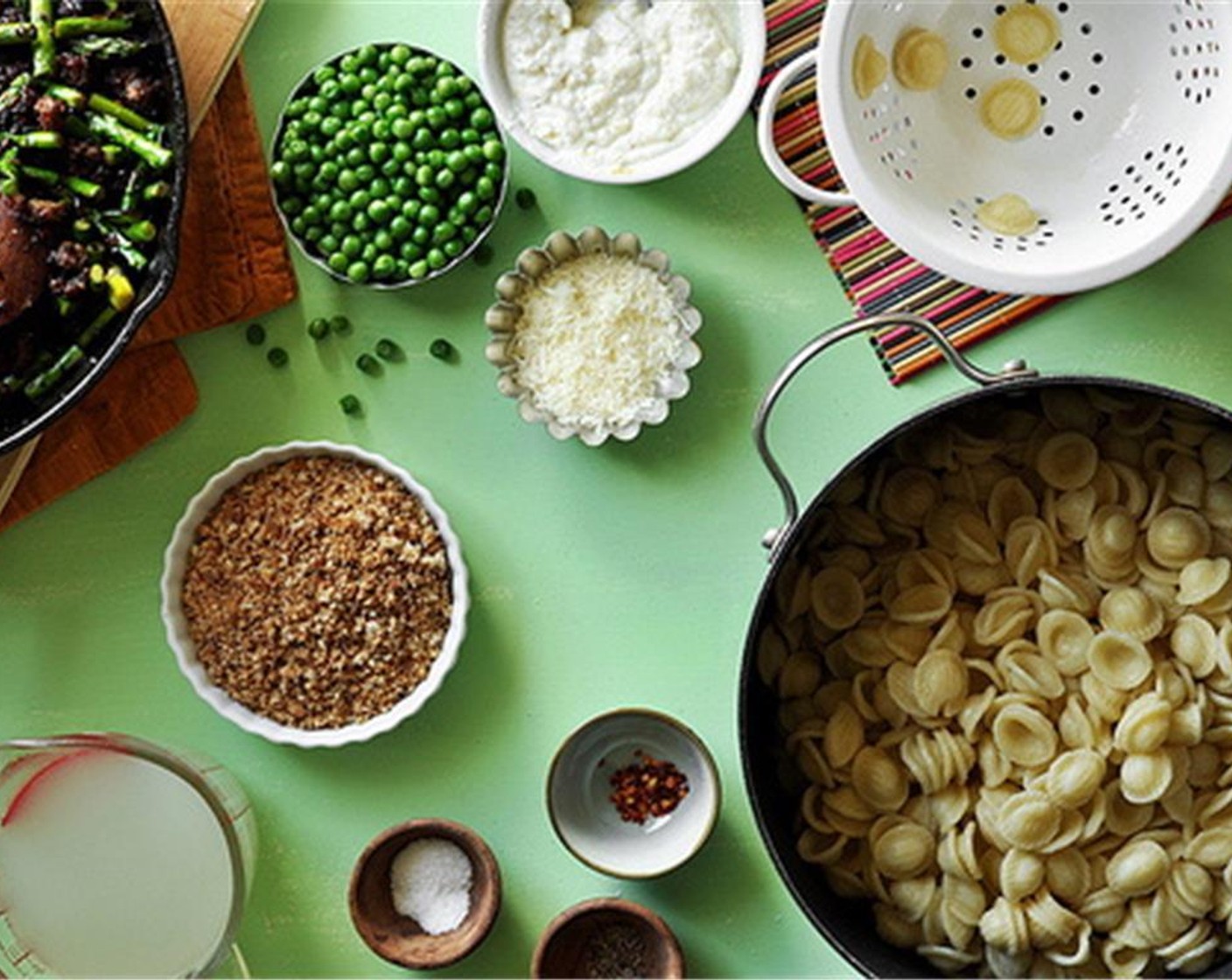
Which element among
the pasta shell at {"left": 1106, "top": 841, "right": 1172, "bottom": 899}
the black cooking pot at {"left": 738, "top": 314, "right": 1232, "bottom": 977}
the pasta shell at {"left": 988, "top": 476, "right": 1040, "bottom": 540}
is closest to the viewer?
the black cooking pot at {"left": 738, "top": 314, "right": 1232, "bottom": 977}

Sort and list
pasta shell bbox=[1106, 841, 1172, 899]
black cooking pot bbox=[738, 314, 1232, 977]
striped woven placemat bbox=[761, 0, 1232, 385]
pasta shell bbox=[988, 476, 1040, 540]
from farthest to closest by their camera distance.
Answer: striped woven placemat bbox=[761, 0, 1232, 385]
pasta shell bbox=[988, 476, 1040, 540]
pasta shell bbox=[1106, 841, 1172, 899]
black cooking pot bbox=[738, 314, 1232, 977]

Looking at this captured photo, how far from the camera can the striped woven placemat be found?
2334mm

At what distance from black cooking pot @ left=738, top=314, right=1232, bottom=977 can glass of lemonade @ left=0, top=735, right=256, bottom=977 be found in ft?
2.29

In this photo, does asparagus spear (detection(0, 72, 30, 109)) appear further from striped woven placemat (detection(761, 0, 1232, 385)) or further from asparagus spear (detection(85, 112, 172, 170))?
striped woven placemat (detection(761, 0, 1232, 385))

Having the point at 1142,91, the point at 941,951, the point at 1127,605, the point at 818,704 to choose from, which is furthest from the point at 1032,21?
the point at 941,951

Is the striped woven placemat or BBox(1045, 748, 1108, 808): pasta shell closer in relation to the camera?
BBox(1045, 748, 1108, 808): pasta shell

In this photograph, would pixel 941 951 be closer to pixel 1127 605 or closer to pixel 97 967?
pixel 1127 605

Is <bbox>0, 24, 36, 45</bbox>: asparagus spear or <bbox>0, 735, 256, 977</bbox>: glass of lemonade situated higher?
<bbox>0, 24, 36, 45</bbox>: asparagus spear

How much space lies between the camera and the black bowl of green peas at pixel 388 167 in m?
2.34

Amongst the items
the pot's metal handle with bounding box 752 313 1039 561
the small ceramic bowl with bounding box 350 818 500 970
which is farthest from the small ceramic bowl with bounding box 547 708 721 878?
the pot's metal handle with bounding box 752 313 1039 561

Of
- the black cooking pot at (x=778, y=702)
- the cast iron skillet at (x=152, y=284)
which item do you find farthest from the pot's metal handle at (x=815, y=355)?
the cast iron skillet at (x=152, y=284)

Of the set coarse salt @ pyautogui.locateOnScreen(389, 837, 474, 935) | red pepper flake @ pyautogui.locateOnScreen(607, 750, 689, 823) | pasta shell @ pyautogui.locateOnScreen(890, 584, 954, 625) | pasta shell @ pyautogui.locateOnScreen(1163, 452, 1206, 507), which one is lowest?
coarse salt @ pyautogui.locateOnScreen(389, 837, 474, 935)

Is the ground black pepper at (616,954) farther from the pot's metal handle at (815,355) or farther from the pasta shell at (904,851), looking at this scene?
the pot's metal handle at (815,355)

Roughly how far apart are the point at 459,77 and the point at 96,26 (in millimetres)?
467
